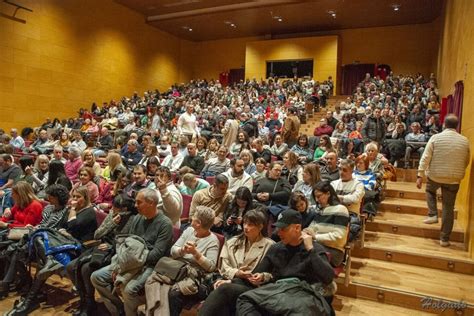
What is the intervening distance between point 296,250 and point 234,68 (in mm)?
16419

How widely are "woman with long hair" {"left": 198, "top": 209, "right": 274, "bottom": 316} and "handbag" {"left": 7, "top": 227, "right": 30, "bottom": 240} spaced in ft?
6.15

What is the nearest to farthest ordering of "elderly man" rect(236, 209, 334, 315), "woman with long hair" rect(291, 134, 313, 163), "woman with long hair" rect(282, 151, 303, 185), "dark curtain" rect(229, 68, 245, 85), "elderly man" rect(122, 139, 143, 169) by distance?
"elderly man" rect(236, 209, 334, 315)
"woman with long hair" rect(282, 151, 303, 185)
"woman with long hair" rect(291, 134, 313, 163)
"elderly man" rect(122, 139, 143, 169)
"dark curtain" rect(229, 68, 245, 85)

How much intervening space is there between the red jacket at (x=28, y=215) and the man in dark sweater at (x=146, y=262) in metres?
1.16

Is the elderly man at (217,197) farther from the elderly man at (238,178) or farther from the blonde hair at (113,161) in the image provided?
the blonde hair at (113,161)

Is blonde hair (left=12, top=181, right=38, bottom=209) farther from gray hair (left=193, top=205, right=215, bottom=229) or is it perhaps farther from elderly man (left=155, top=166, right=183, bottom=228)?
gray hair (left=193, top=205, right=215, bottom=229)

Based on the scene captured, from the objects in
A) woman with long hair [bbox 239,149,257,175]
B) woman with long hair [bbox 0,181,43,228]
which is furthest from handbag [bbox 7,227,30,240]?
woman with long hair [bbox 239,149,257,175]

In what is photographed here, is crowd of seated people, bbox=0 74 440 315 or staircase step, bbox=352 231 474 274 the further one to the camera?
staircase step, bbox=352 231 474 274

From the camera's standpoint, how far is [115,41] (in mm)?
14094

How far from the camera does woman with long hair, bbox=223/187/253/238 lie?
9.77ft

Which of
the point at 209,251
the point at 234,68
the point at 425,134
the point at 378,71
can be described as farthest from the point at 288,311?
the point at 234,68

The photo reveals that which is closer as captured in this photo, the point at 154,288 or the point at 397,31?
the point at 154,288

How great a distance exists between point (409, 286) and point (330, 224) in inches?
36.7

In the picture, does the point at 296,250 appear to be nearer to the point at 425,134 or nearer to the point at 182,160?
the point at 182,160

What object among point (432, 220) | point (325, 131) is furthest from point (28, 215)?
point (325, 131)
